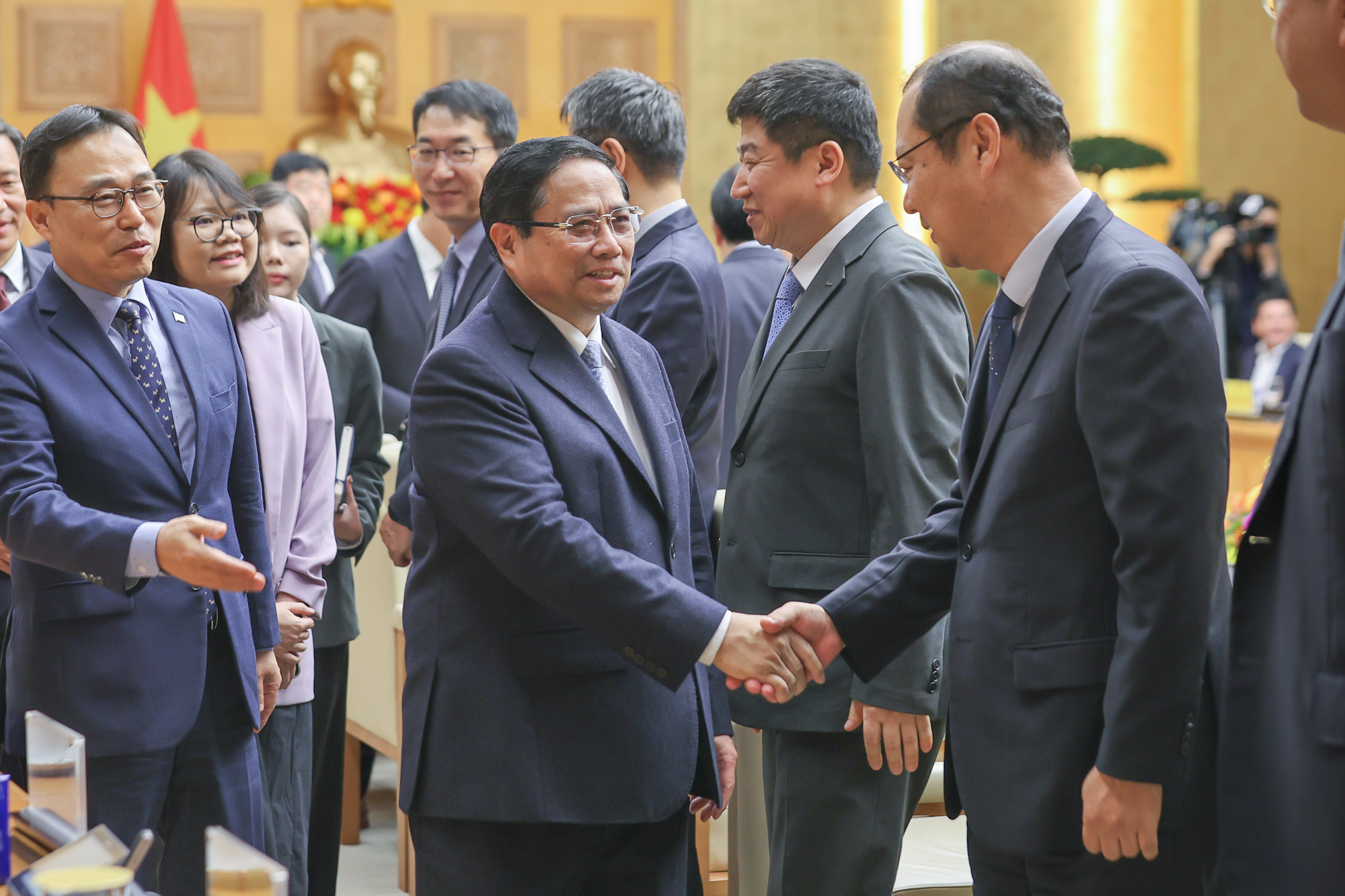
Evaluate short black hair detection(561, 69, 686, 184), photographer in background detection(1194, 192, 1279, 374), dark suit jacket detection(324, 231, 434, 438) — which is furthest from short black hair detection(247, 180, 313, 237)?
photographer in background detection(1194, 192, 1279, 374)

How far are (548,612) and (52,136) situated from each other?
107 cm

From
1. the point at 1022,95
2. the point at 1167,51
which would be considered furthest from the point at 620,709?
the point at 1167,51

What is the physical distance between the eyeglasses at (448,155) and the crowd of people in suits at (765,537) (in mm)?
816

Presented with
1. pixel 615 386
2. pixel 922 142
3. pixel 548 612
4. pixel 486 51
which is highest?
pixel 486 51

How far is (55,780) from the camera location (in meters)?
1.59

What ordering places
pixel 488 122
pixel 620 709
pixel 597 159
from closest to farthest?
1. pixel 620 709
2. pixel 597 159
3. pixel 488 122

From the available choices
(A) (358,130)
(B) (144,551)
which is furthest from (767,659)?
(A) (358,130)

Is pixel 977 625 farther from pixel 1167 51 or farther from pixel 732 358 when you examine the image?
pixel 1167 51

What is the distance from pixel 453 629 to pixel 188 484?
0.52 metres

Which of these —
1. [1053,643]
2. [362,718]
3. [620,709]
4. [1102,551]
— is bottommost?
[362,718]

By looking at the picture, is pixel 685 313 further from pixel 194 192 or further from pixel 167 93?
pixel 167 93

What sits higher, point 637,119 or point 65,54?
point 65,54

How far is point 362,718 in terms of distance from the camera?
3863 millimetres

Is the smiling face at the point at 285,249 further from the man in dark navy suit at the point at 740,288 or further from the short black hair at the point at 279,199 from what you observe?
the man in dark navy suit at the point at 740,288
